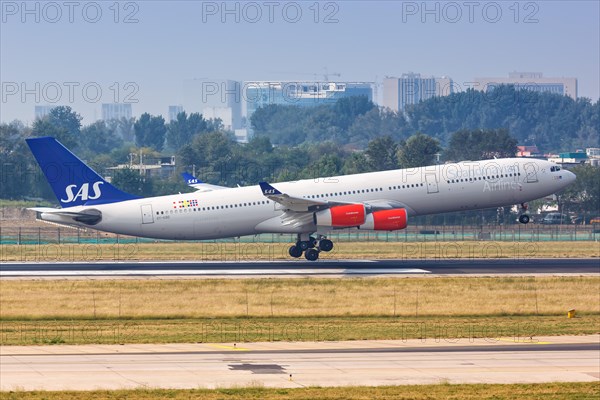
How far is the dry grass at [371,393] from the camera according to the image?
91.4 feet

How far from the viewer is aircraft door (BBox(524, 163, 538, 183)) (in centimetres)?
6644

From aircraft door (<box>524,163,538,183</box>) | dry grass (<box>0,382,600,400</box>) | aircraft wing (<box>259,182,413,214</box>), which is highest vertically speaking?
aircraft door (<box>524,163,538,183</box>)

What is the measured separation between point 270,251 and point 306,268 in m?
14.1

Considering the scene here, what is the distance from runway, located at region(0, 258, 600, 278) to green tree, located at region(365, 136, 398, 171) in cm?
5213

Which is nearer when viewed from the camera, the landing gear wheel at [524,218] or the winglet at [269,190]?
the winglet at [269,190]

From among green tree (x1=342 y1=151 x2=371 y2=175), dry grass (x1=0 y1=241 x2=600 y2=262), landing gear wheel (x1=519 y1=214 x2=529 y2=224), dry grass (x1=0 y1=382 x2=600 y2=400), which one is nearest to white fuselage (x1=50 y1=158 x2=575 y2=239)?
landing gear wheel (x1=519 y1=214 x2=529 y2=224)

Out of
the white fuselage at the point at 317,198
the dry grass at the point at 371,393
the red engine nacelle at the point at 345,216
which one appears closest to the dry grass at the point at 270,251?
the white fuselage at the point at 317,198

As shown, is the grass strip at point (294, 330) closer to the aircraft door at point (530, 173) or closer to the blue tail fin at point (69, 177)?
the aircraft door at point (530, 173)

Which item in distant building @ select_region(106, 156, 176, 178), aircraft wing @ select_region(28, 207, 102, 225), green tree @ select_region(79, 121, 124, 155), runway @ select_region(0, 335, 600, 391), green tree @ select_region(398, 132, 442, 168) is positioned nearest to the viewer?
runway @ select_region(0, 335, 600, 391)

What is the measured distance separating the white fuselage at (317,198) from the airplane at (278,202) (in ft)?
0.19

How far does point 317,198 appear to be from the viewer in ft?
216

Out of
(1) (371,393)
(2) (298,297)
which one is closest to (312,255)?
(2) (298,297)

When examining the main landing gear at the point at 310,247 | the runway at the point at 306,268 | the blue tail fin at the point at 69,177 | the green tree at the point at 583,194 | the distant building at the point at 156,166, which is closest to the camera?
the runway at the point at 306,268

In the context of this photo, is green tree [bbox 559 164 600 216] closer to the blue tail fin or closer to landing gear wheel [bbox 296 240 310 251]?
landing gear wheel [bbox 296 240 310 251]
